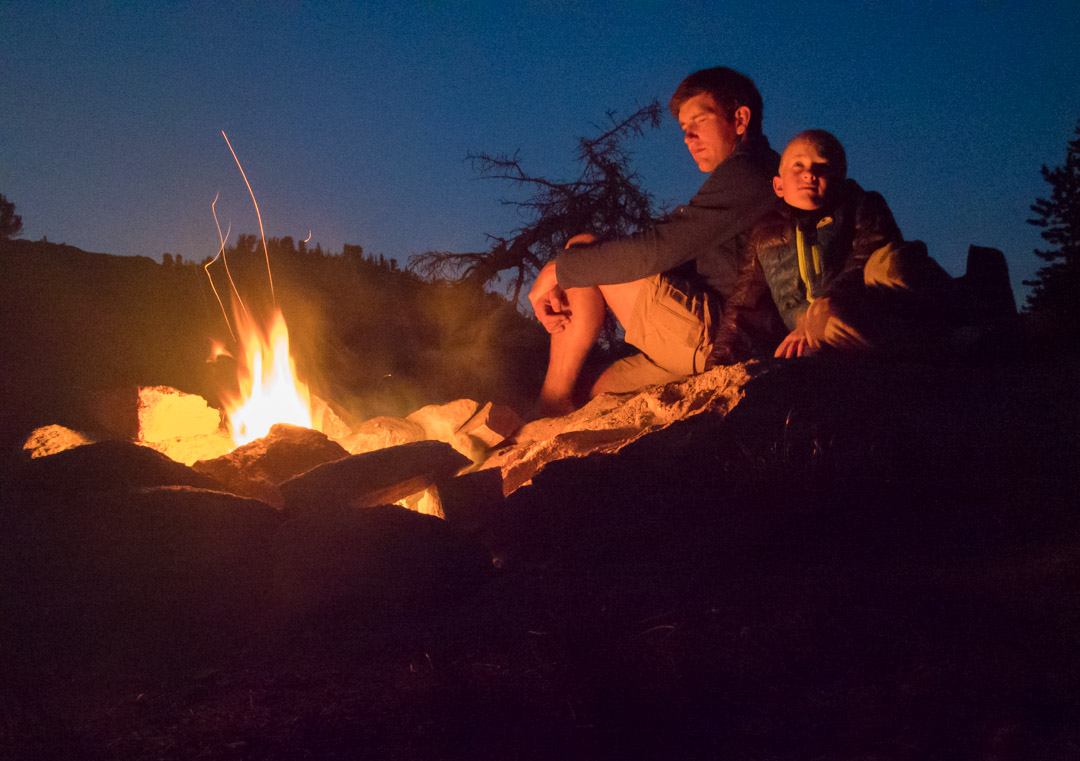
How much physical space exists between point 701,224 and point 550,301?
1.18m

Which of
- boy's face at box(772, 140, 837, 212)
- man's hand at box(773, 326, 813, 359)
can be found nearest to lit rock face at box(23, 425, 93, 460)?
man's hand at box(773, 326, 813, 359)

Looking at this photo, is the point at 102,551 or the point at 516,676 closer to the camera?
the point at 516,676

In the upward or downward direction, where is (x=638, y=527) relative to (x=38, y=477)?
downward

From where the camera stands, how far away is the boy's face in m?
3.26

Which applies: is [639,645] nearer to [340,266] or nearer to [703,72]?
[703,72]

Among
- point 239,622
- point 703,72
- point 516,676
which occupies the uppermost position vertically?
point 703,72

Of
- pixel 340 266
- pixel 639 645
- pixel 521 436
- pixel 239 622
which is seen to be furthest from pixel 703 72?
pixel 340 266

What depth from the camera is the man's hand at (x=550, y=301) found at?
4.34 metres

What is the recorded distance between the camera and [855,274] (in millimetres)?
3225

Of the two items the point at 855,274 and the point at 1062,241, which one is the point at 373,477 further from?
the point at 1062,241

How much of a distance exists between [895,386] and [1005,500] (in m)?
0.70

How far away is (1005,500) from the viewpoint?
2480 millimetres

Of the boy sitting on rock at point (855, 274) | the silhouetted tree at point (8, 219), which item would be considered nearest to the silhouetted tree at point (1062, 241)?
the boy sitting on rock at point (855, 274)

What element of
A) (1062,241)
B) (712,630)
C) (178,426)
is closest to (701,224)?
(712,630)
